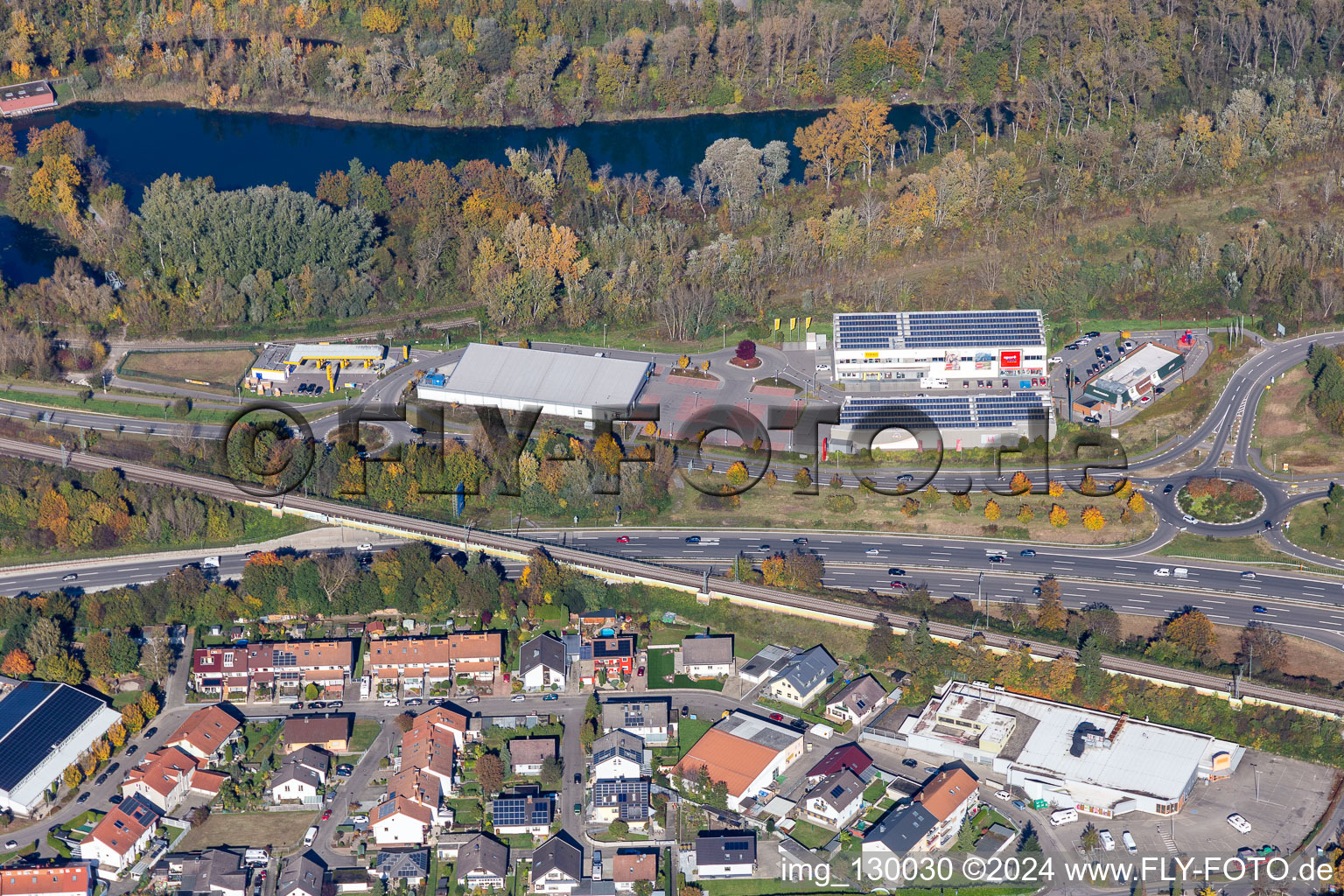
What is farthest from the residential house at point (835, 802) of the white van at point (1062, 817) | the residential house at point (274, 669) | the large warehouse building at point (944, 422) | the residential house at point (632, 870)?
the large warehouse building at point (944, 422)

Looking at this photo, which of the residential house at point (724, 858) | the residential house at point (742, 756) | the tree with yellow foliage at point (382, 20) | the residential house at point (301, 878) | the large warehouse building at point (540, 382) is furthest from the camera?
the tree with yellow foliage at point (382, 20)

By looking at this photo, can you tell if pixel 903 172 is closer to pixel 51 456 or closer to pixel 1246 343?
pixel 1246 343

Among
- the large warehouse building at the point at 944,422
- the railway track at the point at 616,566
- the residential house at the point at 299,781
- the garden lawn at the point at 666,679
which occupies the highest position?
the large warehouse building at the point at 944,422

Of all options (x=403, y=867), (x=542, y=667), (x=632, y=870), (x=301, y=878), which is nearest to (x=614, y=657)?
(x=542, y=667)

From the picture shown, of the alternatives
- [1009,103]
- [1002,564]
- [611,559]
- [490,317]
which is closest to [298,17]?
[490,317]

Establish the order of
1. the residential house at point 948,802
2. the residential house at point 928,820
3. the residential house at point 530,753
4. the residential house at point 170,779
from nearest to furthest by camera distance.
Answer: the residential house at point 928,820 → the residential house at point 948,802 → the residential house at point 170,779 → the residential house at point 530,753

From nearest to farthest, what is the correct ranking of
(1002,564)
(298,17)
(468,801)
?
(468,801), (1002,564), (298,17)

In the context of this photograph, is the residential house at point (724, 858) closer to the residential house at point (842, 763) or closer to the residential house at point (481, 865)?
the residential house at point (842, 763)
